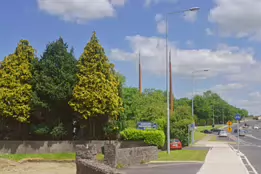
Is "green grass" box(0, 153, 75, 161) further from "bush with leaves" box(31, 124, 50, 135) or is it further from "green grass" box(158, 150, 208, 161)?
"green grass" box(158, 150, 208, 161)

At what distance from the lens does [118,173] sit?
9.12 m

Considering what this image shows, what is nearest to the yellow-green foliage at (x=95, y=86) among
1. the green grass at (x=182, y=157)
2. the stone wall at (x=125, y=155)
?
the green grass at (x=182, y=157)

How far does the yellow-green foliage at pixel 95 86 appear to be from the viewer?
111 feet

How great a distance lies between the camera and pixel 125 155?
22.5 metres

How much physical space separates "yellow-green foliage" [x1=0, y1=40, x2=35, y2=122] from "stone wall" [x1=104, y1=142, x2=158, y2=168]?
13030mm

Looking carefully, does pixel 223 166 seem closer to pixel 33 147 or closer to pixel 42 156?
pixel 42 156

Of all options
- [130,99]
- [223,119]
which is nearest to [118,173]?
[130,99]

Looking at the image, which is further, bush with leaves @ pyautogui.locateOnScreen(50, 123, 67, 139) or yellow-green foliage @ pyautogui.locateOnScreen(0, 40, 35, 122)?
bush with leaves @ pyautogui.locateOnScreen(50, 123, 67, 139)

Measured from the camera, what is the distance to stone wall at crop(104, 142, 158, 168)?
20.7 meters

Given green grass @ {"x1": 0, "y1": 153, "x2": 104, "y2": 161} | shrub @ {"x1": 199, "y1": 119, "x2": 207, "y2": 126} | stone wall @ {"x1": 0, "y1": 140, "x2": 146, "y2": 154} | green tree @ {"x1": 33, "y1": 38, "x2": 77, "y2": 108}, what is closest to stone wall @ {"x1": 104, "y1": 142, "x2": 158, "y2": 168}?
green grass @ {"x1": 0, "y1": 153, "x2": 104, "y2": 161}

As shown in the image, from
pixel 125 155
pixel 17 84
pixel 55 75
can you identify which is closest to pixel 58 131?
pixel 55 75

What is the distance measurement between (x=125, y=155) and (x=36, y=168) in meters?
8.05

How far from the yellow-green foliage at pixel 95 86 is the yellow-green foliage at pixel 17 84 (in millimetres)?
4214

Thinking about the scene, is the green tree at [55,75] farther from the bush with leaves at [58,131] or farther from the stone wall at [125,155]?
the stone wall at [125,155]
